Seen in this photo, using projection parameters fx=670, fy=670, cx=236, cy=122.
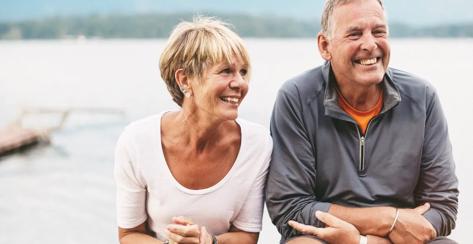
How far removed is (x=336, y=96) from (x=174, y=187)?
0.90m

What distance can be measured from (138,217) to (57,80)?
56.0 meters

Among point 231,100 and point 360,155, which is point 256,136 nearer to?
point 231,100

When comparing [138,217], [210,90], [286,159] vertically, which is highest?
[210,90]

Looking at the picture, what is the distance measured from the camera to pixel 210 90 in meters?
3.00

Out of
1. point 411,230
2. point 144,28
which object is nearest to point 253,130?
point 411,230

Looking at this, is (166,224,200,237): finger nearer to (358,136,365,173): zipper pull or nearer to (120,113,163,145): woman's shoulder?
(120,113,163,145): woman's shoulder

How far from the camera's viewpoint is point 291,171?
127 inches

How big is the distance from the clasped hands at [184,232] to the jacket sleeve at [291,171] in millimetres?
452

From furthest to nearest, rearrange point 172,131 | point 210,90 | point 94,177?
point 94,177 → point 172,131 → point 210,90

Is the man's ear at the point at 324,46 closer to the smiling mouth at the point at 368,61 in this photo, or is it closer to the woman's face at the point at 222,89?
the smiling mouth at the point at 368,61

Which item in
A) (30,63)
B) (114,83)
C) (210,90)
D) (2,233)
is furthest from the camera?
(30,63)

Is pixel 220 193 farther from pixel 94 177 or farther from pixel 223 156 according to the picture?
pixel 94 177

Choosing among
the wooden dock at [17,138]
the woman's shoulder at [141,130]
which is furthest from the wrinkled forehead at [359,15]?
the wooden dock at [17,138]

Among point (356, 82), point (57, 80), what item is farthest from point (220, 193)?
point (57, 80)
